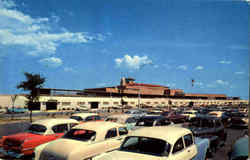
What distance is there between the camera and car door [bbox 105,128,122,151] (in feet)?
21.9

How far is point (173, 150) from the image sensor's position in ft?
15.9

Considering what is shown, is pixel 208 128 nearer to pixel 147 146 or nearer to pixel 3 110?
pixel 147 146

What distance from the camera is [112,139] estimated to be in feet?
22.6

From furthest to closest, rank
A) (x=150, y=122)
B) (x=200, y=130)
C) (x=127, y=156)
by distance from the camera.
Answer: (x=150, y=122)
(x=200, y=130)
(x=127, y=156)

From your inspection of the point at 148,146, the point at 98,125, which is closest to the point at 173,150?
the point at 148,146

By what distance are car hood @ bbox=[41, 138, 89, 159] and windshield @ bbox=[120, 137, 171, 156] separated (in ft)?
4.51

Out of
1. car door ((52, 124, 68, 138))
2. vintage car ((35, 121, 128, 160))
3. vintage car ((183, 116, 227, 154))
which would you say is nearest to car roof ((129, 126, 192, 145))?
vintage car ((35, 121, 128, 160))

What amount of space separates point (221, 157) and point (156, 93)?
7431 centimetres

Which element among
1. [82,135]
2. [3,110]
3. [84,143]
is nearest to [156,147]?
[84,143]

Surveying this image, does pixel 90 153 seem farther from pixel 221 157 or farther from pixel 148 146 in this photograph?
pixel 221 157

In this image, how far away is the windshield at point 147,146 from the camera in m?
4.78

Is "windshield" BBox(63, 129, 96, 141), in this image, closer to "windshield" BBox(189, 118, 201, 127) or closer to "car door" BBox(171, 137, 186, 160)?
"car door" BBox(171, 137, 186, 160)

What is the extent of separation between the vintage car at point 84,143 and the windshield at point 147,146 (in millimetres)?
1254

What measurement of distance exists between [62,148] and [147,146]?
2426mm
